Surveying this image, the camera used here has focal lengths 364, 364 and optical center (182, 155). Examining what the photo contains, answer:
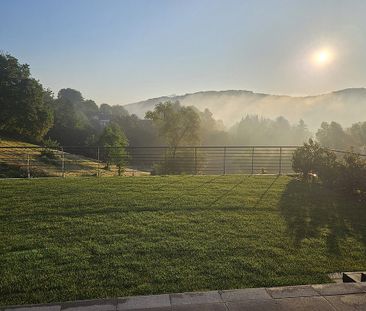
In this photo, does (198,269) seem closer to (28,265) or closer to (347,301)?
(347,301)

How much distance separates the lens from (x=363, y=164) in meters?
11.5

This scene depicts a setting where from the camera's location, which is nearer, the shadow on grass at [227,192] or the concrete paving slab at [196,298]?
the concrete paving slab at [196,298]

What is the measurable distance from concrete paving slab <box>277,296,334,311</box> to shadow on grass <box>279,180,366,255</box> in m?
2.19

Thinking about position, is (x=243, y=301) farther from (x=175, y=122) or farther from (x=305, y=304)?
(x=175, y=122)

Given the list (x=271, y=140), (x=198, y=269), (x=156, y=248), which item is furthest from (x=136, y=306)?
(x=271, y=140)

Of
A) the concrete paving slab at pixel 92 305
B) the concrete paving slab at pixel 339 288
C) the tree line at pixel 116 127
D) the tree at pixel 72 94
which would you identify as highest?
the tree at pixel 72 94

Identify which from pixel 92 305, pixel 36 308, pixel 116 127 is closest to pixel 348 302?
pixel 92 305

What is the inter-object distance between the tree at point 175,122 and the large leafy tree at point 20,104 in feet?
64.3

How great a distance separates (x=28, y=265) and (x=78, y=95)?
5921 inches

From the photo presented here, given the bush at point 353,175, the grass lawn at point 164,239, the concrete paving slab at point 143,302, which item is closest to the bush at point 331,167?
the bush at point 353,175

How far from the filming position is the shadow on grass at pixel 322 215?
739 centimetres

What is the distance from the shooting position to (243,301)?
4.47 metres

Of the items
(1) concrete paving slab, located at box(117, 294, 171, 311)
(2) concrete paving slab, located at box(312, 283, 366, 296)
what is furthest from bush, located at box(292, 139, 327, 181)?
(1) concrete paving slab, located at box(117, 294, 171, 311)

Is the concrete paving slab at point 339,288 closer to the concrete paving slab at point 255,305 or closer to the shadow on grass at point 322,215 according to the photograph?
the concrete paving slab at point 255,305
